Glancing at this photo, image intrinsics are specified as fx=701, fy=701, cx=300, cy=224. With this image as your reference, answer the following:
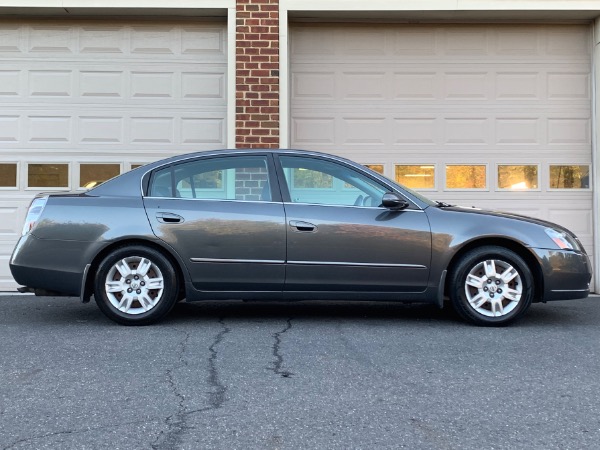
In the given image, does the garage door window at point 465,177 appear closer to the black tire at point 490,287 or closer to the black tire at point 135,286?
the black tire at point 490,287

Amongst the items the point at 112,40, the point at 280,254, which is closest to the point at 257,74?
the point at 112,40

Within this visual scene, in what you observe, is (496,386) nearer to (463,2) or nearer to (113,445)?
(113,445)

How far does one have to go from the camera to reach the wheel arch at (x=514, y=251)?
5762mm

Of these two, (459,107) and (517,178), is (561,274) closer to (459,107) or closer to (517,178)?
(517,178)

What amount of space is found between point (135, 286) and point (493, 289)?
9.57 ft

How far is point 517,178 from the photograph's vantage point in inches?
353

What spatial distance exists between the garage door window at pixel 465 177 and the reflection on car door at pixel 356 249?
3.36 meters

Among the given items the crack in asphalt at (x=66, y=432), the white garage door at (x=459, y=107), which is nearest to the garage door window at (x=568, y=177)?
the white garage door at (x=459, y=107)

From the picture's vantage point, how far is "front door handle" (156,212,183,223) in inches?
224

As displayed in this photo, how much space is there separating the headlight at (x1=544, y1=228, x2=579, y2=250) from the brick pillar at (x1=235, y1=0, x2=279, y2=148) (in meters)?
3.74

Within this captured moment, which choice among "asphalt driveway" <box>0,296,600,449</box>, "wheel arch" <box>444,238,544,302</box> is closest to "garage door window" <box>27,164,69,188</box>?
"asphalt driveway" <box>0,296,600,449</box>

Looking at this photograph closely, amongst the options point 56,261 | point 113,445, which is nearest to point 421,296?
point 56,261

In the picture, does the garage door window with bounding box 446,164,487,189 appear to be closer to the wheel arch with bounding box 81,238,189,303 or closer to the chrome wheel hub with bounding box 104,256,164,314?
the wheel arch with bounding box 81,238,189,303

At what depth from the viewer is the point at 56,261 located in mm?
5691
